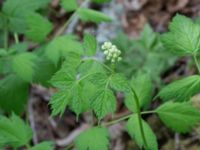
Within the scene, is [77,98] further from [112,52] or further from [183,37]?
[183,37]

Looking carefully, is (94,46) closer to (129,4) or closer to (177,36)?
(177,36)

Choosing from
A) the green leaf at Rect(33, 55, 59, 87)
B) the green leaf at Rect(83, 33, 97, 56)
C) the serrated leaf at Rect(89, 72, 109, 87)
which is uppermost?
the green leaf at Rect(83, 33, 97, 56)

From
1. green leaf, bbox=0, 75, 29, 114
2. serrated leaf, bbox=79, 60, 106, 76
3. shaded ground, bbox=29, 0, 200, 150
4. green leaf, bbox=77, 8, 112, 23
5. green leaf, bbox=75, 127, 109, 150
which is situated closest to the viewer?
serrated leaf, bbox=79, 60, 106, 76

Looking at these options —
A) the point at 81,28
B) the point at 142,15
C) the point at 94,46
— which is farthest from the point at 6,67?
the point at 142,15

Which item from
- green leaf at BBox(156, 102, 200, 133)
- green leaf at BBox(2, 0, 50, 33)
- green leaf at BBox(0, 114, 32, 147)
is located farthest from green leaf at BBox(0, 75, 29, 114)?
green leaf at BBox(156, 102, 200, 133)

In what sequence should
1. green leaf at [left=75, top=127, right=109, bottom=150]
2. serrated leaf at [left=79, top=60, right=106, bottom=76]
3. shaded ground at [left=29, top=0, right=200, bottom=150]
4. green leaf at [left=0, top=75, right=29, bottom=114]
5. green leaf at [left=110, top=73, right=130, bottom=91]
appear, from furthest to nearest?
shaded ground at [left=29, top=0, right=200, bottom=150] → green leaf at [left=0, top=75, right=29, bottom=114] → green leaf at [left=75, top=127, right=109, bottom=150] → serrated leaf at [left=79, top=60, right=106, bottom=76] → green leaf at [left=110, top=73, right=130, bottom=91]

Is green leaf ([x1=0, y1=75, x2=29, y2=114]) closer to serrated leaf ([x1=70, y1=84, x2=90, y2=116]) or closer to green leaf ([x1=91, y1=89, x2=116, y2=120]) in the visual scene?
serrated leaf ([x1=70, y1=84, x2=90, y2=116])

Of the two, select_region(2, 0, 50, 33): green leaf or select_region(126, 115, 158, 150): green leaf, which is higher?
select_region(2, 0, 50, 33): green leaf

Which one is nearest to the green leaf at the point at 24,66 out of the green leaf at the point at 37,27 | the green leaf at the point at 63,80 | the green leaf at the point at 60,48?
the green leaf at the point at 60,48
